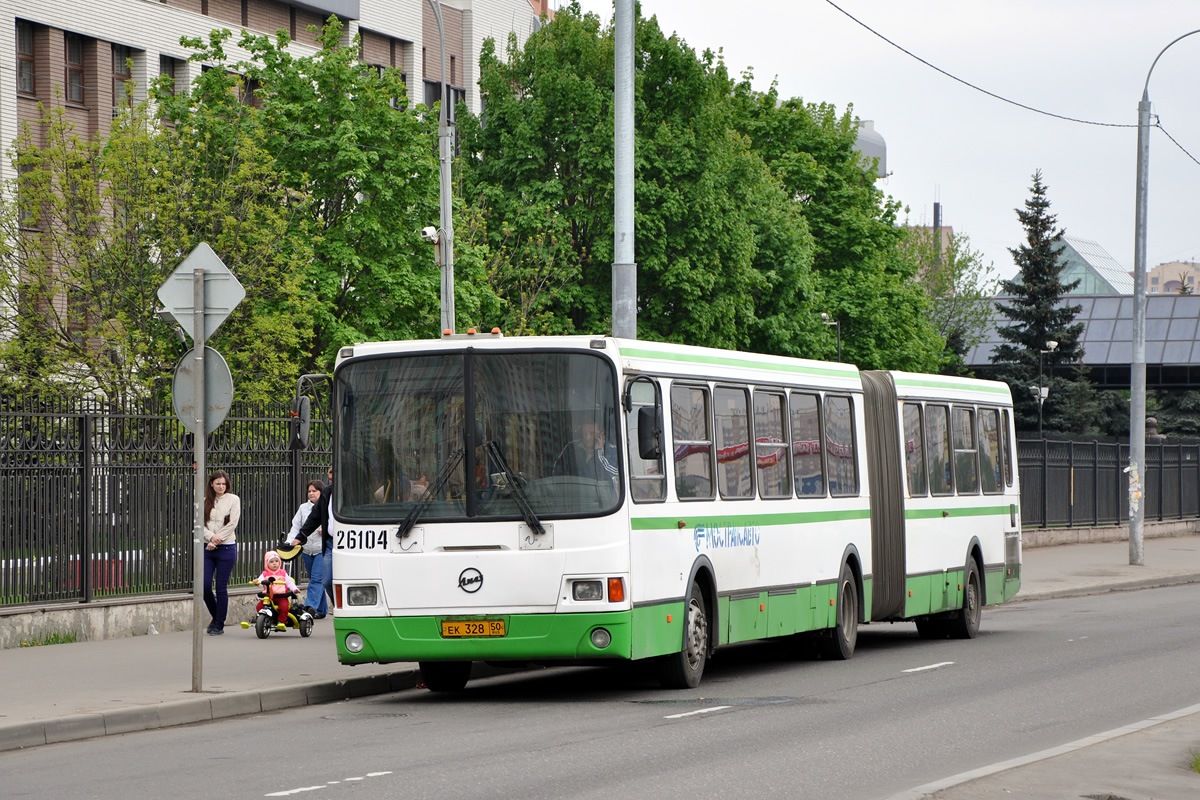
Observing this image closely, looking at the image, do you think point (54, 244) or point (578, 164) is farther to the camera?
point (578, 164)

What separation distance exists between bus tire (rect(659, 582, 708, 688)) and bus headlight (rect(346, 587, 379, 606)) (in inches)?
93.0

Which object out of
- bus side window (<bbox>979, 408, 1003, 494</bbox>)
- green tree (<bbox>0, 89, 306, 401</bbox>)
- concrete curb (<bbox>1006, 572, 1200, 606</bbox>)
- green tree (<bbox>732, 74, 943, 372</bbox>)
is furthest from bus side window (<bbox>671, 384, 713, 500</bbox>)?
green tree (<bbox>732, 74, 943, 372</bbox>)

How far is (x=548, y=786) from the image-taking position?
9234mm

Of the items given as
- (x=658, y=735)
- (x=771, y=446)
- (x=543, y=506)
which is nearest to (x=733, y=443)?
(x=771, y=446)

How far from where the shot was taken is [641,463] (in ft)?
44.7

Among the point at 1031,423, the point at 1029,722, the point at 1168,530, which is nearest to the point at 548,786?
the point at 1029,722

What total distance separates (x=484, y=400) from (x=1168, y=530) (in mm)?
37977

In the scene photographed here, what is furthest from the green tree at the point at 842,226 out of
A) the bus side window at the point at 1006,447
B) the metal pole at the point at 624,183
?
the metal pole at the point at 624,183

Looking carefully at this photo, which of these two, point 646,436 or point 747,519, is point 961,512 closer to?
point 747,519

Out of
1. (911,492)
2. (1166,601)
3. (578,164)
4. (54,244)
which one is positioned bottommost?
(1166,601)

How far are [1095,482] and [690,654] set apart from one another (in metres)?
31.3

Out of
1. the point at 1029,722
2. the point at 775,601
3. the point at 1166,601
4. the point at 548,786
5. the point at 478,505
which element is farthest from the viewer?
the point at 1166,601

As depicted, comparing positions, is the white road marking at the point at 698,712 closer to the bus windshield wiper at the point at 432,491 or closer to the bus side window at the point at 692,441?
the bus side window at the point at 692,441

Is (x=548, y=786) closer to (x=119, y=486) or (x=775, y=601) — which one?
(x=775, y=601)
